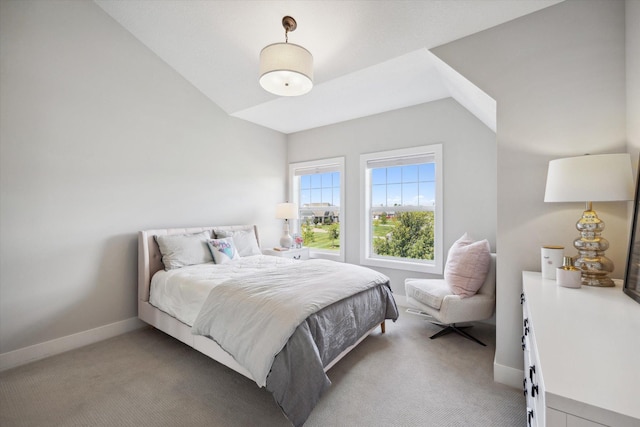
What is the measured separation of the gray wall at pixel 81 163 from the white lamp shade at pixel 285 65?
5.82 feet

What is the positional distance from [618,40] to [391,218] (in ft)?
8.51

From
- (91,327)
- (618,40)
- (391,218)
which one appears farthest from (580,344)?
(91,327)

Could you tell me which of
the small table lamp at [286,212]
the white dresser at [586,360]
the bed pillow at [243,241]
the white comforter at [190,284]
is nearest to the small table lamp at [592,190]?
the white dresser at [586,360]

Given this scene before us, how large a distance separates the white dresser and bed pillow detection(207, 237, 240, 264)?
2757 millimetres

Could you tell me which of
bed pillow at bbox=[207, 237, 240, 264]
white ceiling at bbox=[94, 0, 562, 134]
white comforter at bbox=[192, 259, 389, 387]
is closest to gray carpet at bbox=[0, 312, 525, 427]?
white comforter at bbox=[192, 259, 389, 387]

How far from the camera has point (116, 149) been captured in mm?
2836

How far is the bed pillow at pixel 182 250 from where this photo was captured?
113 inches

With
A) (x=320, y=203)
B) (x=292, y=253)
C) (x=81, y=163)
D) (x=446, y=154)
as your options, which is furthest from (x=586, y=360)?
(x=320, y=203)

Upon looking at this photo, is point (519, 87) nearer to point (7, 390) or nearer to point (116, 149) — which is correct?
point (116, 149)

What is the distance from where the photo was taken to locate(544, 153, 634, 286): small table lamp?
1.39 metres

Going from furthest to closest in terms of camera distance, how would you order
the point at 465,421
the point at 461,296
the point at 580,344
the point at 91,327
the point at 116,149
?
1. the point at 116,149
2. the point at 91,327
3. the point at 461,296
4. the point at 465,421
5. the point at 580,344

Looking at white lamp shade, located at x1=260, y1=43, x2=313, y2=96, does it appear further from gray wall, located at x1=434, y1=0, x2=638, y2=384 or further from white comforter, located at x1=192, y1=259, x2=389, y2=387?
white comforter, located at x1=192, y1=259, x2=389, y2=387

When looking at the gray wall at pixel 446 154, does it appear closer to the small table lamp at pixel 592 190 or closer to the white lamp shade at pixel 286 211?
the white lamp shade at pixel 286 211

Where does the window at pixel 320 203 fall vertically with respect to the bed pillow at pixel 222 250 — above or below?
above
